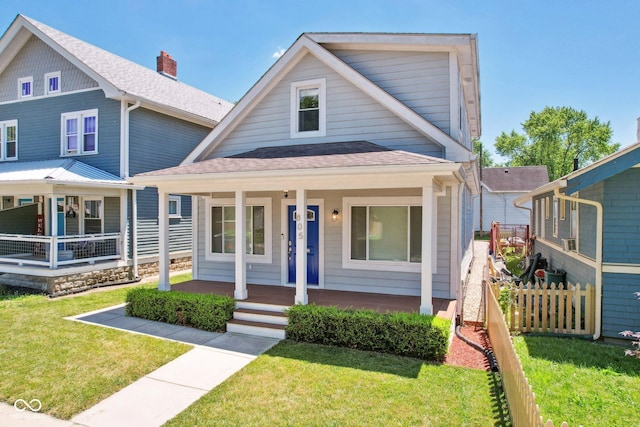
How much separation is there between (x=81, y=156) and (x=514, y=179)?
117 feet

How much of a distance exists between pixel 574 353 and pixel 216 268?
28.8 feet

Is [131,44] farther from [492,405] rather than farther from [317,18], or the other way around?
[492,405]

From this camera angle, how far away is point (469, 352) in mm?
→ 6605

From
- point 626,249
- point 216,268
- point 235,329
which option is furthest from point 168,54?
point 626,249

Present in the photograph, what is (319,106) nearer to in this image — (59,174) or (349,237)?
(349,237)

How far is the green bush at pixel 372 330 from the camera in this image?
616 cm

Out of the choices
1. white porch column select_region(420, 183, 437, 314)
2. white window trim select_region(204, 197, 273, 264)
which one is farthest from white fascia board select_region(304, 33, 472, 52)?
white window trim select_region(204, 197, 273, 264)

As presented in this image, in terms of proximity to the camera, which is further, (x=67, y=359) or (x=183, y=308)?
(x=183, y=308)

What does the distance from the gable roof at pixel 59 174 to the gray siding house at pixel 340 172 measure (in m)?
3.73

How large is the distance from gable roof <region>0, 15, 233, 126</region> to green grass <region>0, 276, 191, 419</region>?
8105 millimetres

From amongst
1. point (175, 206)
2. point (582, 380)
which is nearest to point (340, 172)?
point (582, 380)

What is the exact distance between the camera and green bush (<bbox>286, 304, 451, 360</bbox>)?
6160mm

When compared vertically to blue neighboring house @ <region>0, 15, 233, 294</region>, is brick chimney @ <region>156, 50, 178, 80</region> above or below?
above

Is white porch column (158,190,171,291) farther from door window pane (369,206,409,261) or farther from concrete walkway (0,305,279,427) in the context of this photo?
door window pane (369,206,409,261)
